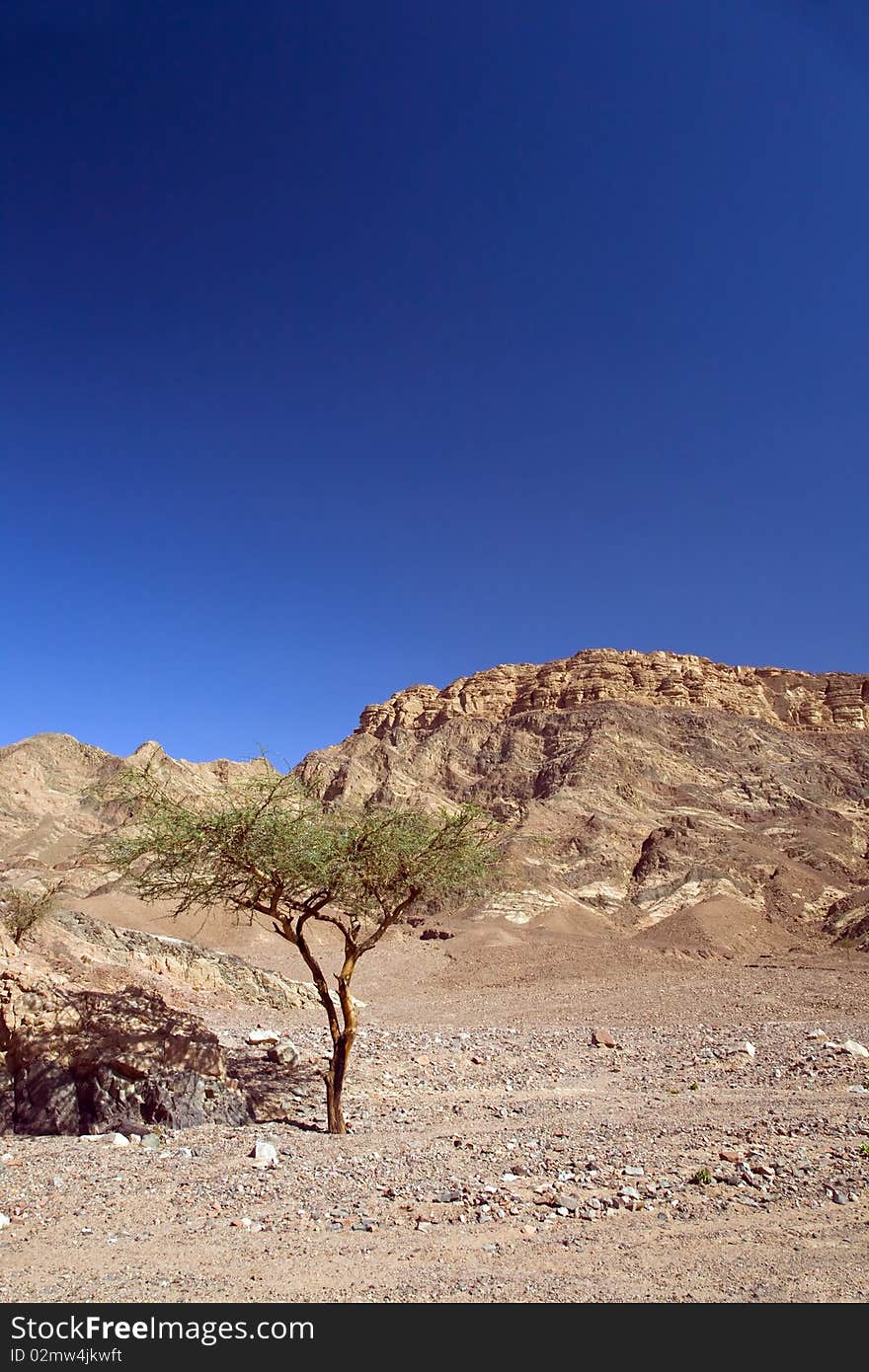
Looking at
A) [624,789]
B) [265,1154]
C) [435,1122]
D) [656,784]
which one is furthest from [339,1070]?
[656,784]

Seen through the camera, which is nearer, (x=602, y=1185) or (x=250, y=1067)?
(x=602, y=1185)

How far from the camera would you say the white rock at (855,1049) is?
45.8 ft

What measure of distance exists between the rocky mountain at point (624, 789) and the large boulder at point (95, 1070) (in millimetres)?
22202

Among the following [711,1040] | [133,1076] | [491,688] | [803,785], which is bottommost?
[711,1040]

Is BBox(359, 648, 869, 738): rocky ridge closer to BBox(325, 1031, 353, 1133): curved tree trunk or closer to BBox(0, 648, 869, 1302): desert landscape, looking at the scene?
BBox(0, 648, 869, 1302): desert landscape

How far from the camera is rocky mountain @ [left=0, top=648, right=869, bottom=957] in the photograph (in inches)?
1715

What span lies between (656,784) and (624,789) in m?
4.36

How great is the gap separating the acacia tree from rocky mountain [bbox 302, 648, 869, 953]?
1729 cm

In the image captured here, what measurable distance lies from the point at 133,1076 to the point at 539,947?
2982cm

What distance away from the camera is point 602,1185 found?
754 cm

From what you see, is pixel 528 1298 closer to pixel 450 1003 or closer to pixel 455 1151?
pixel 455 1151

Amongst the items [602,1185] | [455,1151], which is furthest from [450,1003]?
[602,1185]

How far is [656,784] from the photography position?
69625 millimetres

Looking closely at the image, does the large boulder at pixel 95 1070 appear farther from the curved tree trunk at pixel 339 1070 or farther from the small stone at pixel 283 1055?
the small stone at pixel 283 1055
